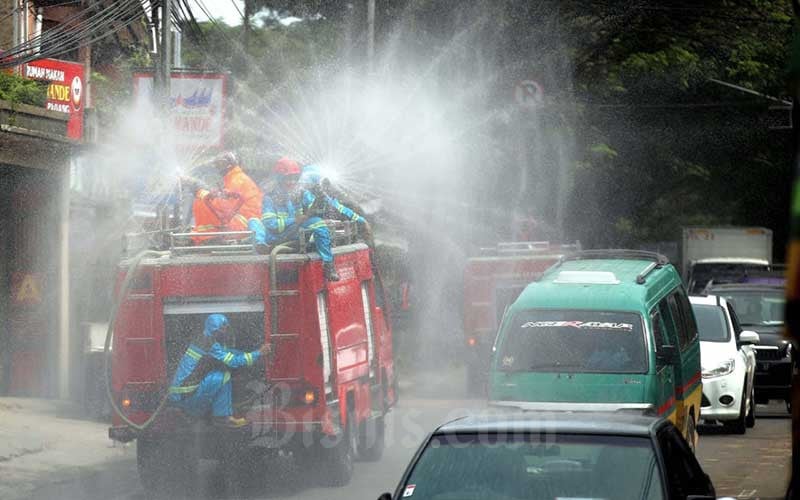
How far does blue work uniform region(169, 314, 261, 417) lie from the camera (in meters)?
12.6

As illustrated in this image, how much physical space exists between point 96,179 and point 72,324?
486 cm

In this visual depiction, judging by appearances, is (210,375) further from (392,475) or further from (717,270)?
(717,270)

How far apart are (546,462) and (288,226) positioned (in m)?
7.06

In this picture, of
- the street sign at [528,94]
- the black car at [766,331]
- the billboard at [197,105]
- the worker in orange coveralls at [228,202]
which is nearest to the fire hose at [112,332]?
the worker in orange coveralls at [228,202]

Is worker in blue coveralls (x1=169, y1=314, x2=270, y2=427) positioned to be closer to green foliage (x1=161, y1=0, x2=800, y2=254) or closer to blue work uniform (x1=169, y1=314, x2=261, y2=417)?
blue work uniform (x1=169, y1=314, x2=261, y2=417)

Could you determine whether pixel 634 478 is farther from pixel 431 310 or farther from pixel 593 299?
pixel 431 310

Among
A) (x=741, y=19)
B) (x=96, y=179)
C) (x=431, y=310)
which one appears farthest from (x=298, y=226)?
A: (x=741, y=19)

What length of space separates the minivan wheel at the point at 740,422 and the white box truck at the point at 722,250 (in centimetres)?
2362

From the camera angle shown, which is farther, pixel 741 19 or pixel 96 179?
pixel 741 19

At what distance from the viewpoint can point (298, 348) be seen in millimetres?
12766

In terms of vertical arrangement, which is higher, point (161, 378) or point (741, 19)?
point (741, 19)

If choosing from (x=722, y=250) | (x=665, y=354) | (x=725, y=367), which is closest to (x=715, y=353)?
(x=725, y=367)

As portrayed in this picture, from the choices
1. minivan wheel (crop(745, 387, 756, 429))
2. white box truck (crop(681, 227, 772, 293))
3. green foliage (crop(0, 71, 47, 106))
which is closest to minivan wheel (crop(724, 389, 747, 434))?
minivan wheel (crop(745, 387, 756, 429))

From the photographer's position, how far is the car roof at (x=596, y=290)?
1343 centimetres
